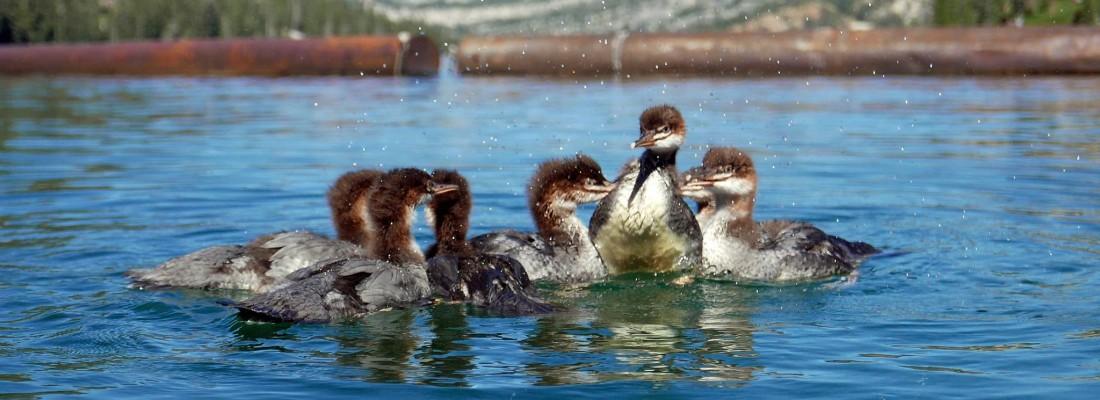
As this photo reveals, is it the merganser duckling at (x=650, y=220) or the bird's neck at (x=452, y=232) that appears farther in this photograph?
the merganser duckling at (x=650, y=220)

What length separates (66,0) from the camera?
91938 mm

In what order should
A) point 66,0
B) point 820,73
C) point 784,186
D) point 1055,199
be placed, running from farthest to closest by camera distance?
1. point 66,0
2. point 820,73
3. point 784,186
4. point 1055,199

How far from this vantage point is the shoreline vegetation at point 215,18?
2982 inches

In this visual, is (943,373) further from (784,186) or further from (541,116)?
(541,116)

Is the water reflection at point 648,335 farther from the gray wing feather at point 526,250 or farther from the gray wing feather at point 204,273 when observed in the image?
the gray wing feather at point 204,273

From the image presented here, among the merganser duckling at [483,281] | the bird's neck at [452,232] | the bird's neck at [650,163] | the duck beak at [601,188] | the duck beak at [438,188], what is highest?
the bird's neck at [650,163]

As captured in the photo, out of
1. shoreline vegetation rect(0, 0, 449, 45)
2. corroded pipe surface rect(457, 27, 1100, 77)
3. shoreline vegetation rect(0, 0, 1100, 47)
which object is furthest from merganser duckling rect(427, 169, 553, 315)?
shoreline vegetation rect(0, 0, 1100, 47)

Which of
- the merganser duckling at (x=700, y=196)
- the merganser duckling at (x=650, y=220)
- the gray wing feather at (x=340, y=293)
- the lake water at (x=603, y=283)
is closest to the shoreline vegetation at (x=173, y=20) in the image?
the lake water at (x=603, y=283)

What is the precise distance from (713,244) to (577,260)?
1.01 m

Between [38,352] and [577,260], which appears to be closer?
[38,352]

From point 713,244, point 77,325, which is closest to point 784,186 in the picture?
point 713,244

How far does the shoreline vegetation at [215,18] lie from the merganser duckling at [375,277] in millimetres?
45567

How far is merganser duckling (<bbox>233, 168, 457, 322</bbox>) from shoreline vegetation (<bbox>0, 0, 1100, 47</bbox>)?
4557cm

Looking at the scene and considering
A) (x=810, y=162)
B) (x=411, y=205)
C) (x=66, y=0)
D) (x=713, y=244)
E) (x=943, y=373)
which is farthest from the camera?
(x=66, y=0)
